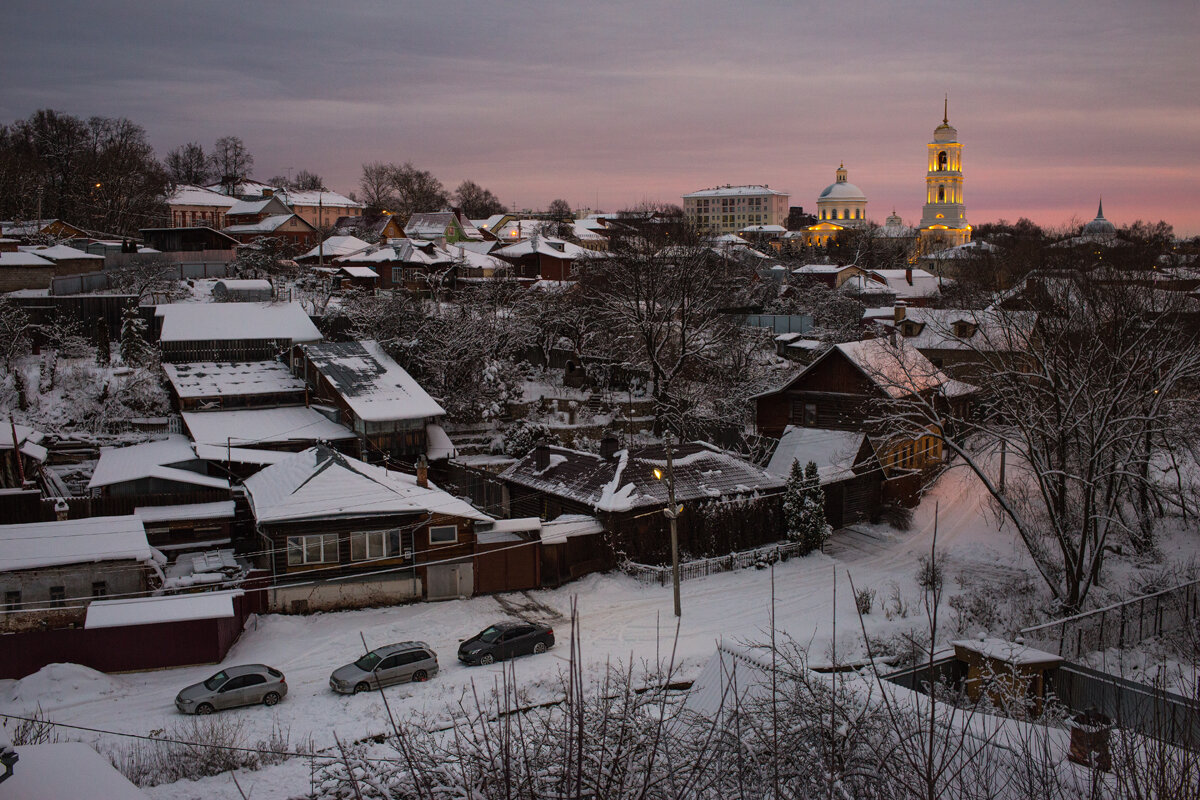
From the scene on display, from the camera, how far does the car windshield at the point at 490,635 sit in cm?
1937

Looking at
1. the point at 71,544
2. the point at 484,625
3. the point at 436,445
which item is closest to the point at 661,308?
the point at 436,445

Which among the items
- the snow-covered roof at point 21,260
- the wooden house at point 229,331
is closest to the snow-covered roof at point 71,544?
the wooden house at point 229,331

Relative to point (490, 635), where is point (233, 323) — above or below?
above

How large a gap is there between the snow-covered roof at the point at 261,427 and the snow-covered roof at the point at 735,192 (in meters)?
154

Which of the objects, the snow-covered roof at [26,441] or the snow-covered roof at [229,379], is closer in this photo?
the snow-covered roof at [26,441]

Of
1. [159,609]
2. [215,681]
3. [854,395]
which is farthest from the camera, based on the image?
[854,395]

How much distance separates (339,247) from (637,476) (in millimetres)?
44122

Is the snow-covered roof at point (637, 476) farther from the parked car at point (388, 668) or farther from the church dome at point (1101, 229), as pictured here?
the church dome at point (1101, 229)

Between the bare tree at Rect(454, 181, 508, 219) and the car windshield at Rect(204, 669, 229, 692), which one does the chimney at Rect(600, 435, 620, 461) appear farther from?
the bare tree at Rect(454, 181, 508, 219)

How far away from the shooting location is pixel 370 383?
33562 millimetres

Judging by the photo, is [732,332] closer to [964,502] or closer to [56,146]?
[964,502]

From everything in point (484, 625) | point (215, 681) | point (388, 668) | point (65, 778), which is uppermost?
point (65, 778)

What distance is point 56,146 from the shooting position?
76.6 metres

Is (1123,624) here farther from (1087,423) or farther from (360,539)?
(360,539)
